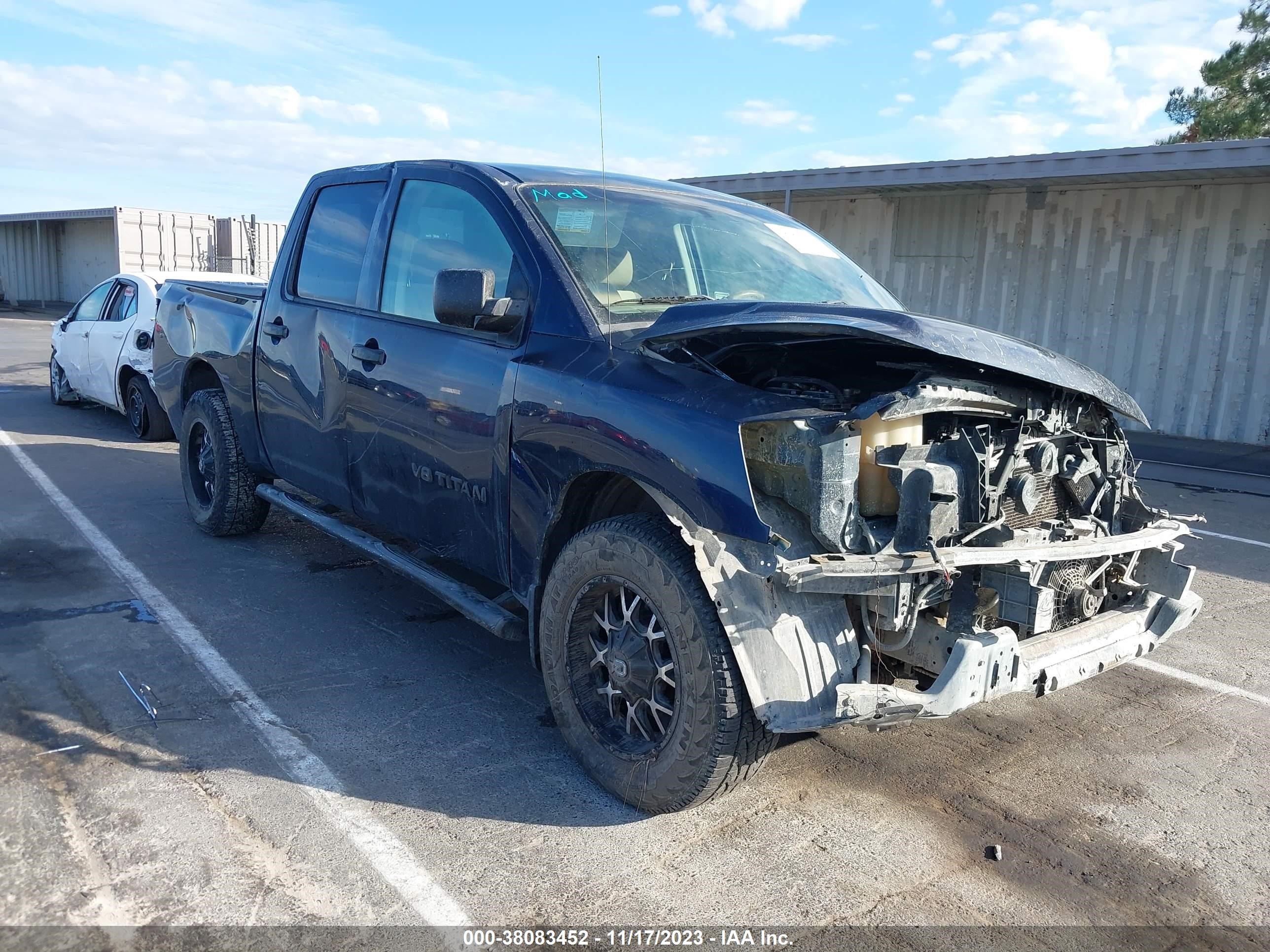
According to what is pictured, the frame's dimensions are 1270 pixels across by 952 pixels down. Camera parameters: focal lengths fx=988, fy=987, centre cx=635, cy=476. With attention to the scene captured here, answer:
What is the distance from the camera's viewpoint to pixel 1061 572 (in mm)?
3246

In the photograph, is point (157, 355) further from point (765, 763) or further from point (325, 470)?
point (765, 763)

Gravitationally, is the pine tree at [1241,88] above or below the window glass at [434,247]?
above

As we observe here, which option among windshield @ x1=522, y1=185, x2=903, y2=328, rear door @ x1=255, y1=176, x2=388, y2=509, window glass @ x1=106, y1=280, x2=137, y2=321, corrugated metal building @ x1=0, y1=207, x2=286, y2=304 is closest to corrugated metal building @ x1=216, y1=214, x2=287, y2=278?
corrugated metal building @ x1=0, y1=207, x2=286, y2=304

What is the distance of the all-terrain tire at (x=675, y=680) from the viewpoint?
2.88 m

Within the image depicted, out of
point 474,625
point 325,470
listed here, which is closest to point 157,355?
point 325,470

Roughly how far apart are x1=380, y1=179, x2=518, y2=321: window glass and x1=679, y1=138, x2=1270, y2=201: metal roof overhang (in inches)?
314

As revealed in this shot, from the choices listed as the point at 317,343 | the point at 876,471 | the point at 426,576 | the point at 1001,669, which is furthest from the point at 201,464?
the point at 1001,669

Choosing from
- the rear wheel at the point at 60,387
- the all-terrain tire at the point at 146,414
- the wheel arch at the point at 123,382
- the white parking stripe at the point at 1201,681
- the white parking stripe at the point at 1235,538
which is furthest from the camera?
the rear wheel at the point at 60,387

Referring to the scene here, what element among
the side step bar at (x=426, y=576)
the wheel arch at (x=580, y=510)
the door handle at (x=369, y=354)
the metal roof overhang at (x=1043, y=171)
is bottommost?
the side step bar at (x=426, y=576)

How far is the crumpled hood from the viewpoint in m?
2.79

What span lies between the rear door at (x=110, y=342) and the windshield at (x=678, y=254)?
807 cm

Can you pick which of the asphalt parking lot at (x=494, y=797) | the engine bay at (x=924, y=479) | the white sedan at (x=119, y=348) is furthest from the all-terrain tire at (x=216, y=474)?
the engine bay at (x=924, y=479)

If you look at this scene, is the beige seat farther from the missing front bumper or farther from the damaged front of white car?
the missing front bumper

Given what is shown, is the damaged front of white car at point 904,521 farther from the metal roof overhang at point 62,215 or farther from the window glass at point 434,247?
the metal roof overhang at point 62,215
